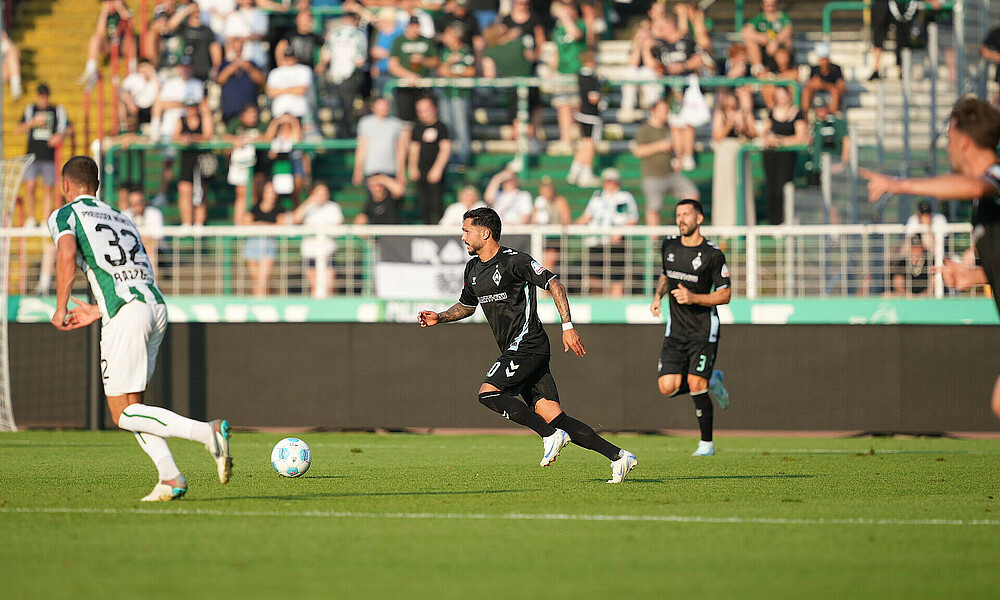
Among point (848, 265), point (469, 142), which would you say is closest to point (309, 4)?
point (469, 142)

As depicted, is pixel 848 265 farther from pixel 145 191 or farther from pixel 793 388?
pixel 145 191

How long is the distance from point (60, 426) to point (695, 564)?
39.8 feet

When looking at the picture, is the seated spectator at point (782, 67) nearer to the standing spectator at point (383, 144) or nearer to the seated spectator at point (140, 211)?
the standing spectator at point (383, 144)

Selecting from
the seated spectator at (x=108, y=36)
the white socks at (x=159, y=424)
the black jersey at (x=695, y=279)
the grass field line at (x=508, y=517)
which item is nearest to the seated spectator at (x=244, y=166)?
the seated spectator at (x=108, y=36)

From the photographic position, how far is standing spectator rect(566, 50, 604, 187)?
2006 cm

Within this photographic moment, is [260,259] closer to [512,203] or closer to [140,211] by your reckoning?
[140,211]

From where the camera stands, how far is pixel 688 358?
12.6 meters

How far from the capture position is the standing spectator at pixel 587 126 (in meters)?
20.1

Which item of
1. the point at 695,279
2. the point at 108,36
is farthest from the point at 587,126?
the point at 108,36

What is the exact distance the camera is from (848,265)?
15.7 metres

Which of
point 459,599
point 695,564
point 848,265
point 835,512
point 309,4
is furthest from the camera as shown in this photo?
point 309,4

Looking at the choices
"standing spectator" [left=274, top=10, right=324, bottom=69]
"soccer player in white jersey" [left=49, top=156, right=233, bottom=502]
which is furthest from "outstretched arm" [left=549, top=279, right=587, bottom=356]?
"standing spectator" [left=274, top=10, right=324, bottom=69]

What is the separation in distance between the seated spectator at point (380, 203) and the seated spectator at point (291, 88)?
221 centimetres

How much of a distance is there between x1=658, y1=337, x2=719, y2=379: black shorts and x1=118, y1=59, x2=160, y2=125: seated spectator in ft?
38.4
